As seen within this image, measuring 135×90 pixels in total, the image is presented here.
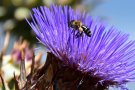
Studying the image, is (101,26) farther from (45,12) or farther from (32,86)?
(32,86)

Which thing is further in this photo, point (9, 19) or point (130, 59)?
point (9, 19)

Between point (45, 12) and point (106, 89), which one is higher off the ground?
point (45, 12)

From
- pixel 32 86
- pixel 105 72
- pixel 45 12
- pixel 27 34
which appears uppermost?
pixel 27 34

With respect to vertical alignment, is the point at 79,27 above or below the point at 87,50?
above

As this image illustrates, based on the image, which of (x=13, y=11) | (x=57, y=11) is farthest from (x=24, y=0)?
(x=57, y=11)
